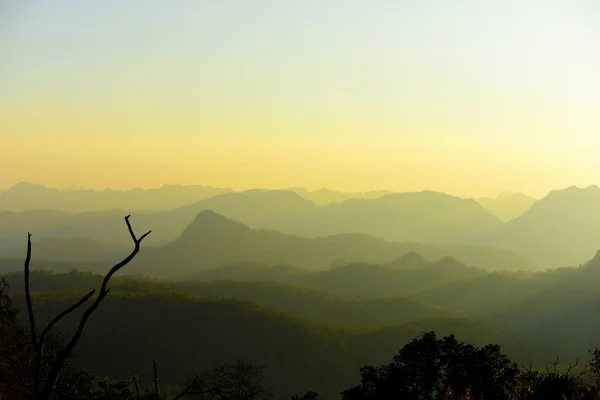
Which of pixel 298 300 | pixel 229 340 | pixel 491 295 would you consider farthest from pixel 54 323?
pixel 491 295

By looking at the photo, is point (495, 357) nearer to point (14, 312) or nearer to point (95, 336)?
point (14, 312)

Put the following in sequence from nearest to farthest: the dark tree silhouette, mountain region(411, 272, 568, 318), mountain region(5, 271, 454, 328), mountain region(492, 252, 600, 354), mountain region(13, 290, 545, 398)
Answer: the dark tree silhouette → mountain region(13, 290, 545, 398) → mountain region(492, 252, 600, 354) → mountain region(5, 271, 454, 328) → mountain region(411, 272, 568, 318)

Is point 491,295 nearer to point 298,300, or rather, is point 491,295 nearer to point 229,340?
point 298,300

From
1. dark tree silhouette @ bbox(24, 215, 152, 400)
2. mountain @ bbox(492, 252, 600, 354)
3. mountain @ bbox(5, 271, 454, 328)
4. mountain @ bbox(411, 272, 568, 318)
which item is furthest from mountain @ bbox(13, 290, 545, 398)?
dark tree silhouette @ bbox(24, 215, 152, 400)

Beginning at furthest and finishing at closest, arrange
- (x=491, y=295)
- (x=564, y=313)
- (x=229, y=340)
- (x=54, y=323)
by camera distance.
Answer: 1. (x=491, y=295)
2. (x=564, y=313)
3. (x=229, y=340)
4. (x=54, y=323)

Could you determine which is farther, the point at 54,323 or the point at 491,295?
the point at 491,295

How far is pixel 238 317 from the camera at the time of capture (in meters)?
132

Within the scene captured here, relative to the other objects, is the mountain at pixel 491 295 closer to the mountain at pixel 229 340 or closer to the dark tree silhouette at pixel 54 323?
the mountain at pixel 229 340

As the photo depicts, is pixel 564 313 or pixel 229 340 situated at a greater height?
pixel 564 313

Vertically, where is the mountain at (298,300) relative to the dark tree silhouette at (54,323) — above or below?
below

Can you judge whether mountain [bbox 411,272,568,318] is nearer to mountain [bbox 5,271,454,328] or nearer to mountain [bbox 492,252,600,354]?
mountain [bbox 492,252,600,354]

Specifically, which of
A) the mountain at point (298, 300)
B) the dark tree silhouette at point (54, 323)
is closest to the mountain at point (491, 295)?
the mountain at point (298, 300)

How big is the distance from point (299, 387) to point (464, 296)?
109 metres

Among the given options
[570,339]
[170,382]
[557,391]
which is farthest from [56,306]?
[570,339]
